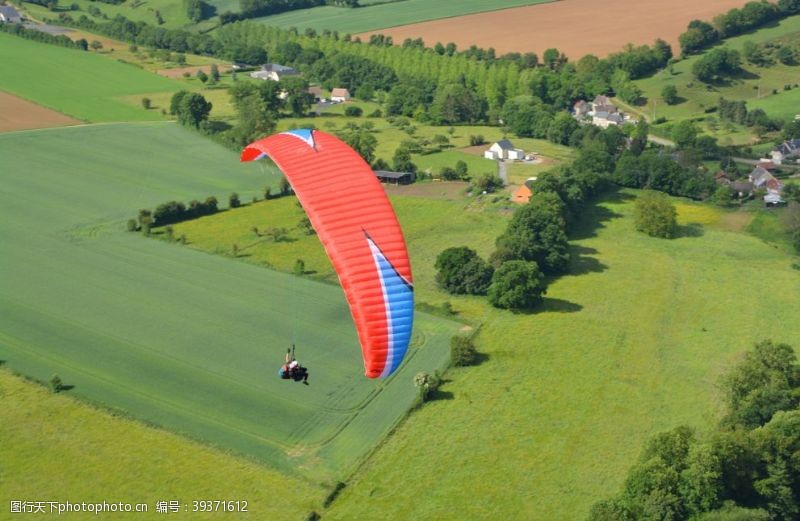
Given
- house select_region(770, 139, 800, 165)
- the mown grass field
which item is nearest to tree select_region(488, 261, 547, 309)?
house select_region(770, 139, 800, 165)

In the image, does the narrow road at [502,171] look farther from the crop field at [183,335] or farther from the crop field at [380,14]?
the crop field at [380,14]

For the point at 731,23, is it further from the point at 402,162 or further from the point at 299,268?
the point at 299,268

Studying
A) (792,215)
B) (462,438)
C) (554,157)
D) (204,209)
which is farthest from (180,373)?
(554,157)

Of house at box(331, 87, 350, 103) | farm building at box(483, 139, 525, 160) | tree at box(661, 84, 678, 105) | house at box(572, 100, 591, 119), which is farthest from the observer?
house at box(331, 87, 350, 103)

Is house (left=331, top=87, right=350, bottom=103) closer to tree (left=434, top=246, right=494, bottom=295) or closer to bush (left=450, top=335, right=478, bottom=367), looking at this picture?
tree (left=434, top=246, right=494, bottom=295)

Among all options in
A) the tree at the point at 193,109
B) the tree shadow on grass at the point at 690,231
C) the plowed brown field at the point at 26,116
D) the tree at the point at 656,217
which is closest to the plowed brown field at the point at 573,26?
the tree at the point at 193,109

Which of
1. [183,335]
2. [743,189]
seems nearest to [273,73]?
Answer: [743,189]
